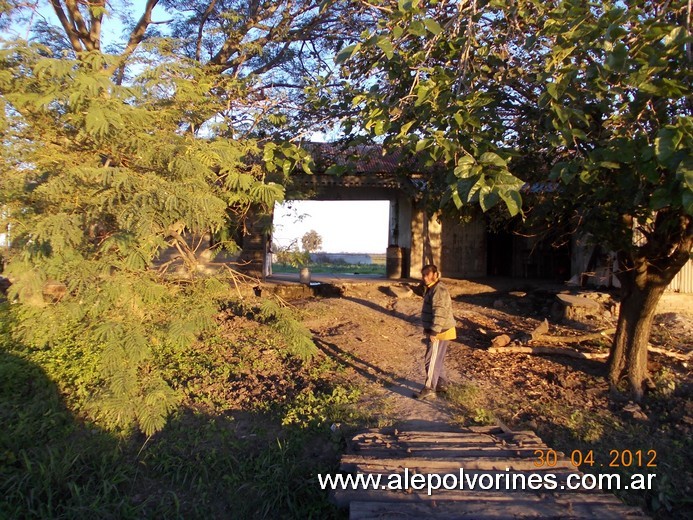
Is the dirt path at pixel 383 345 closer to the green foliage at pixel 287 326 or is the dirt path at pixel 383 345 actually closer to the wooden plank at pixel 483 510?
the green foliage at pixel 287 326

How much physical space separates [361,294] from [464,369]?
199 inches

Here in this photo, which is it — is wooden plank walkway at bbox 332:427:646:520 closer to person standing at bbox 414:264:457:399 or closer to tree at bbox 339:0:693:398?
person standing at bbox 414:264:457:399

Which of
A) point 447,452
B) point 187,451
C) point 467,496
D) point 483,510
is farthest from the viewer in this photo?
point 187,451

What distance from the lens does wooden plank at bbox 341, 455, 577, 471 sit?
14.5 feet

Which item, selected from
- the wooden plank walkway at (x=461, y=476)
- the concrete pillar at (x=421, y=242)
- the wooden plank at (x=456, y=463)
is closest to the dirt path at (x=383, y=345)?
the wooden plank walkway at (x=461, y=476)

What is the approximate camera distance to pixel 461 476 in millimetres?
4270

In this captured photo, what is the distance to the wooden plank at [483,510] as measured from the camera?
383 centimetres

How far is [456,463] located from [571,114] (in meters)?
3.08

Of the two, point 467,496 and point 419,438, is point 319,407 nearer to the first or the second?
point 419,438

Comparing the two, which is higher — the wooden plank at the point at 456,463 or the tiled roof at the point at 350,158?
the tiled roof at the point at 350,158

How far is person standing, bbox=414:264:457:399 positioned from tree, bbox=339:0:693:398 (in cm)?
113

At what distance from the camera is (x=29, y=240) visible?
15.0 feet

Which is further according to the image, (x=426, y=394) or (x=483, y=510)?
(x=426, y=394)

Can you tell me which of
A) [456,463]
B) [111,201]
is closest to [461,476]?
[456,463]
